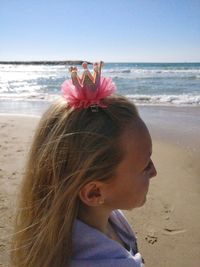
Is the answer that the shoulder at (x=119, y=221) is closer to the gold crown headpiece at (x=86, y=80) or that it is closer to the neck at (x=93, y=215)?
the neck at (x=93, y=215)

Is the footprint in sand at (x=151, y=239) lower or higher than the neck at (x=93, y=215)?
lower

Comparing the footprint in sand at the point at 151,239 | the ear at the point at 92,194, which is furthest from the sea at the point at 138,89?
the footprint in sand at the point at 151,239

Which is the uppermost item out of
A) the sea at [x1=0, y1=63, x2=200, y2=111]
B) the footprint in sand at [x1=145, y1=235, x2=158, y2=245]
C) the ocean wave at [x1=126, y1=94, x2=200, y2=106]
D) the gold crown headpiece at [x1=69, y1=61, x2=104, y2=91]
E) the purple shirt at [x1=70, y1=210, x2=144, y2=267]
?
the gold crown headpiece at [x1=69, y1=61, x2=104, y2=91]

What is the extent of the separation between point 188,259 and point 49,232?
2073 millimetres

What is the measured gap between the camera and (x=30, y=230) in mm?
1295

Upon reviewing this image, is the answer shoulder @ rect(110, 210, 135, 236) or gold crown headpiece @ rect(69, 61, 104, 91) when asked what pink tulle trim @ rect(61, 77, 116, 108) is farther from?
shoulder @ rect(110, 210, 135, 236)

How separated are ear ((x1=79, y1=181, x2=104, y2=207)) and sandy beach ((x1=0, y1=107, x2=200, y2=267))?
2.65ft

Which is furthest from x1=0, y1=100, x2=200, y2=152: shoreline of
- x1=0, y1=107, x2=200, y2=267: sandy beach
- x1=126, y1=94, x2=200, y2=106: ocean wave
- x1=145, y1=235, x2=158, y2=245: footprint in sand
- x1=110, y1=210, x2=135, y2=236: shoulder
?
x1=110, y1=210, x2=135, y2=236: shoulder

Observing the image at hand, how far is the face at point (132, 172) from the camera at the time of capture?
49.3 inches

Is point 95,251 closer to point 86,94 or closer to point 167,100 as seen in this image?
point 86,94

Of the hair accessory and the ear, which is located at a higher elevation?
the hair accessory

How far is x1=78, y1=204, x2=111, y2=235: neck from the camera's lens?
1.28 metres

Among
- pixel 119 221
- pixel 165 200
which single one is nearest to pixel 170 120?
pixel 165 200

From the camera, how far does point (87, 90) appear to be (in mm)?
1187
